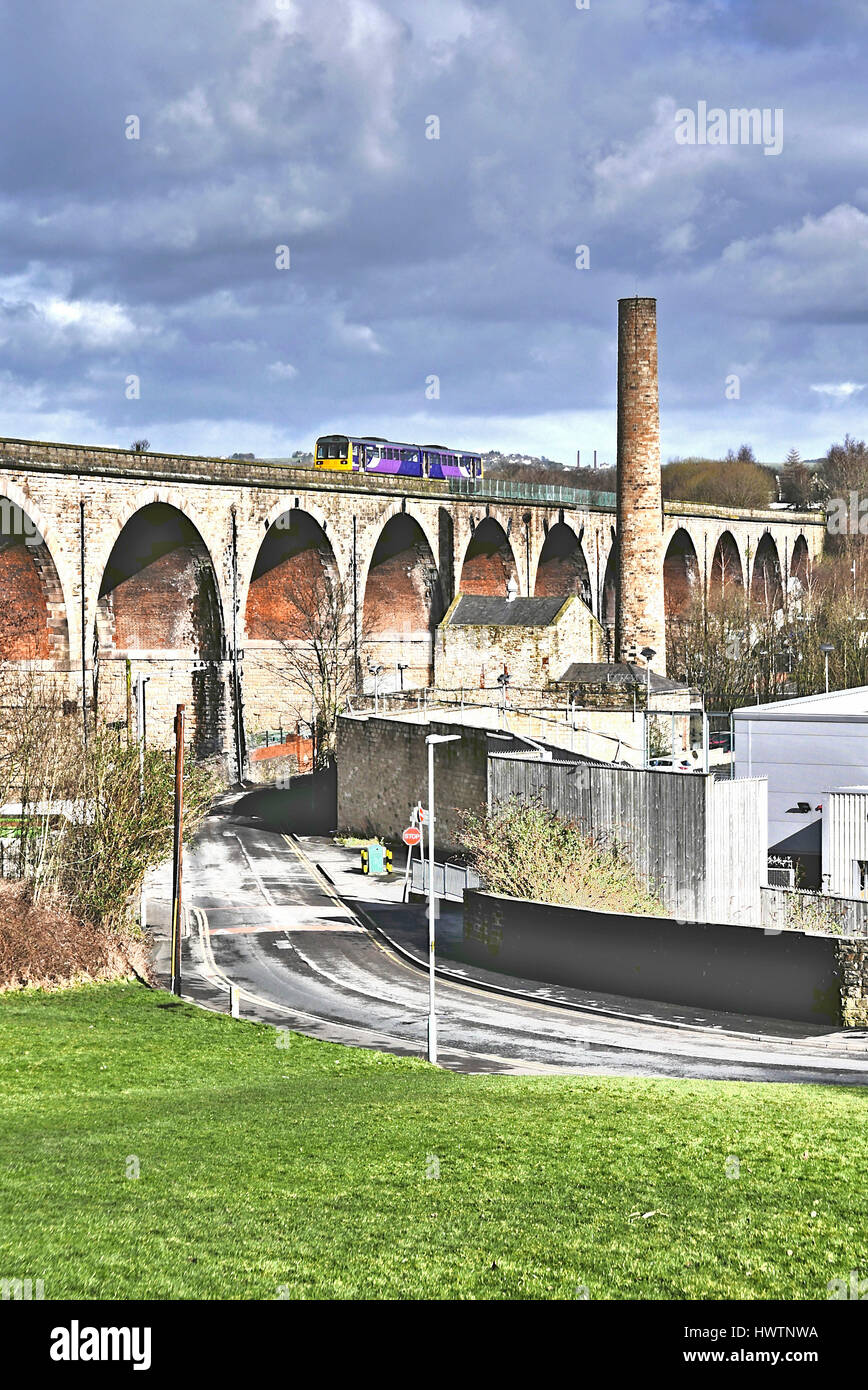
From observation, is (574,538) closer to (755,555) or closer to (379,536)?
(379,536)

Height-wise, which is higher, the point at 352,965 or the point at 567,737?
the point at 567,737

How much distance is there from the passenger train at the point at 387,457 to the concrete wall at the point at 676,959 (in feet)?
119

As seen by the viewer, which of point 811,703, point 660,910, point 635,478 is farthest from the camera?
point 635,478

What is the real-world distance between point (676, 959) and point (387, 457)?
46320mm

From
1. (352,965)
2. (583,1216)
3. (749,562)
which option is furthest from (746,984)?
(749,562)

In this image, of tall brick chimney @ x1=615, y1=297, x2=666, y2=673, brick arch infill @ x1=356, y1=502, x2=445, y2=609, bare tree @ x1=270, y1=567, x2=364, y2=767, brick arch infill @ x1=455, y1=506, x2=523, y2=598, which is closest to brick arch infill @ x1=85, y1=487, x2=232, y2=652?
bare tree @ x1=270, y1=567, x2=364, y2=767

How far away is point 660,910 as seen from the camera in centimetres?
2908

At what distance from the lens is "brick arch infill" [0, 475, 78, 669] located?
44.1 m

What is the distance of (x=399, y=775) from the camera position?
43.7 m

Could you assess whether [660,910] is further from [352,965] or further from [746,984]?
[352,965]

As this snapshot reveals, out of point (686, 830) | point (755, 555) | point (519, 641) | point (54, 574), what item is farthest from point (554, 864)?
point (755, 555)

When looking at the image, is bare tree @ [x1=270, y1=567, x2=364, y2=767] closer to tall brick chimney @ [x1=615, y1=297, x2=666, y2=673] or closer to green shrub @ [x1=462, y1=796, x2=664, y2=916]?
tall brick chimney @ [x1=615, y1=297, x2=666, y2=673]

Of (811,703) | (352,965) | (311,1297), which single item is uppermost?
(811,703)
